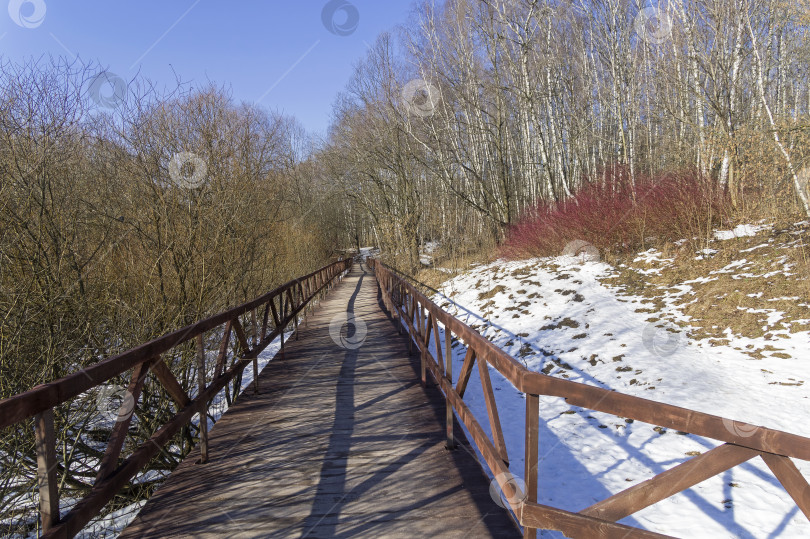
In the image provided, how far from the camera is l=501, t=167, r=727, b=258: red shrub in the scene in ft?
34.1

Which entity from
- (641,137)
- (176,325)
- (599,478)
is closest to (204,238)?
(176,325)

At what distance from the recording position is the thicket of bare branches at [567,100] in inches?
477

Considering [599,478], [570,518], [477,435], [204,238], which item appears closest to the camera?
[570,518]

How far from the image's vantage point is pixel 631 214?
1151cm

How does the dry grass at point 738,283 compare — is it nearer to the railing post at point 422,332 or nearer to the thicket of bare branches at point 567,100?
the thicket of bare branches at point 567,100

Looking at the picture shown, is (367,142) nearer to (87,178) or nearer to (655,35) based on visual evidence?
(655,35)

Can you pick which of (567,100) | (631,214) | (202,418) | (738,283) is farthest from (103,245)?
(567,100)

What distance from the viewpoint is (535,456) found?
7.07ft

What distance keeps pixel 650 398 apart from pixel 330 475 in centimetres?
421

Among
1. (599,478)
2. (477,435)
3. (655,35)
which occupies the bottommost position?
(599,478)

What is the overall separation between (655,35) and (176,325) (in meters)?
19.2

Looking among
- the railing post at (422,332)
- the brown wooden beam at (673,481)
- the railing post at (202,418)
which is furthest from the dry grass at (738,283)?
the railing post at (202,418)

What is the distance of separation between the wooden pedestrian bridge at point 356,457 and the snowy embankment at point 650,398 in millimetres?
1198

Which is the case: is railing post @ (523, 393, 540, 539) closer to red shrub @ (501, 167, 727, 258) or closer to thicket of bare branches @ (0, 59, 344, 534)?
thicket of bare branches @ (0, 59, 344, 534)
